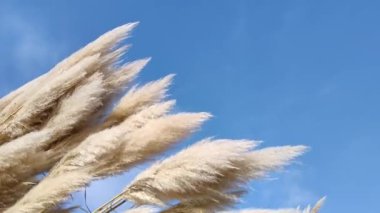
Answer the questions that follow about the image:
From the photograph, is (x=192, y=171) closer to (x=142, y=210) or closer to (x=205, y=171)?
(x=205, y=171)

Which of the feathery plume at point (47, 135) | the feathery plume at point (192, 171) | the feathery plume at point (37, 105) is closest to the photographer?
the feathery plume at point (192, 171)

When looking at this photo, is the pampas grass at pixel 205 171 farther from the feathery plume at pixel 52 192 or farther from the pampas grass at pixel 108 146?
the feathery plume at pixel 52 192

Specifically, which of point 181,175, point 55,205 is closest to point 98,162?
point 55,205

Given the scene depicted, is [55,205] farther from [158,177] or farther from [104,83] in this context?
[104,83]

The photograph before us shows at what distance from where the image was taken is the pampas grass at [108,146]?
2326 millimetres

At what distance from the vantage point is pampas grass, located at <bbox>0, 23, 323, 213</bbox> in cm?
233

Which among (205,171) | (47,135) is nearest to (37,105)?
(47,135)

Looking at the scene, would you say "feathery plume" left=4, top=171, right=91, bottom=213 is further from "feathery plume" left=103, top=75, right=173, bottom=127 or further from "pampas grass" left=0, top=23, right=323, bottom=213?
"feathery plume" left=103, top=75, right=173, bottom=127

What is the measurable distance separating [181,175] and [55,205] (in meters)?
0.45

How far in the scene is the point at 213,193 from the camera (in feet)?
7.75

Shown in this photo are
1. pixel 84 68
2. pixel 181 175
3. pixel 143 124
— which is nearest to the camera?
pixel 181 175

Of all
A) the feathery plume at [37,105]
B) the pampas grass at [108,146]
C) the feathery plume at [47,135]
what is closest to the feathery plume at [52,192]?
the pampas grass at [108,146]

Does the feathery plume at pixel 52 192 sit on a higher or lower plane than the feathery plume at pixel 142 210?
higher

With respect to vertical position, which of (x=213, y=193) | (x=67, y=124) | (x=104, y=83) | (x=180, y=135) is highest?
(x=104, y=83)
